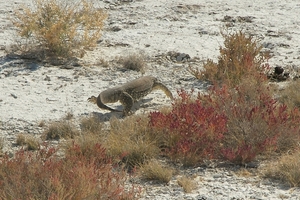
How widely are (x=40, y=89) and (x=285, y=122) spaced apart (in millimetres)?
4084

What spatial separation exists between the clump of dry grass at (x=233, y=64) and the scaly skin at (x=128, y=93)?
102 cm

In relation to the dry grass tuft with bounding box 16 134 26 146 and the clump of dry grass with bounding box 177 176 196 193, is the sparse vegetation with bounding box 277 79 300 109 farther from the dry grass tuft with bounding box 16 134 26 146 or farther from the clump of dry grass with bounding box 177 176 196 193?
the dry grass tuft with bounding box 16 134 26 146

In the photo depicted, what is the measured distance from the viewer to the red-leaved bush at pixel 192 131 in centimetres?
704

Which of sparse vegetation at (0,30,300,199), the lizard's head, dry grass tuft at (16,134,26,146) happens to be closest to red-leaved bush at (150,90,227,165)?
sparse vegetation at (0,30,300,199)

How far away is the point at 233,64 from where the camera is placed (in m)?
10.1

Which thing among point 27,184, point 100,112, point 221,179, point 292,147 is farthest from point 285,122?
point 27,184

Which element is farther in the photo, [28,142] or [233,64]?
[233,64]

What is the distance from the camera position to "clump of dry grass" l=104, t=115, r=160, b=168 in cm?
698

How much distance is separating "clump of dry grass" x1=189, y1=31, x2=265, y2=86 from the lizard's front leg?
1.64 m

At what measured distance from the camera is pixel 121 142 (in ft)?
23.4

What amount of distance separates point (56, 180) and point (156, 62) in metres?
5.87

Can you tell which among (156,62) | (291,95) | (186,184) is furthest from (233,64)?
(186,184)

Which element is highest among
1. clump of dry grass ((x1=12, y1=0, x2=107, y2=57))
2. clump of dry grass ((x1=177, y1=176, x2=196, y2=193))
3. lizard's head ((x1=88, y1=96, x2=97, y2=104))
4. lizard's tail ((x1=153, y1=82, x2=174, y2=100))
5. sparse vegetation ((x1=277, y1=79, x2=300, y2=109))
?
clump of dry grass ((x1=12, y1=0, x2=107, y2=57))

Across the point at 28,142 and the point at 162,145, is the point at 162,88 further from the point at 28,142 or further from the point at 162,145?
the point at 28,142
